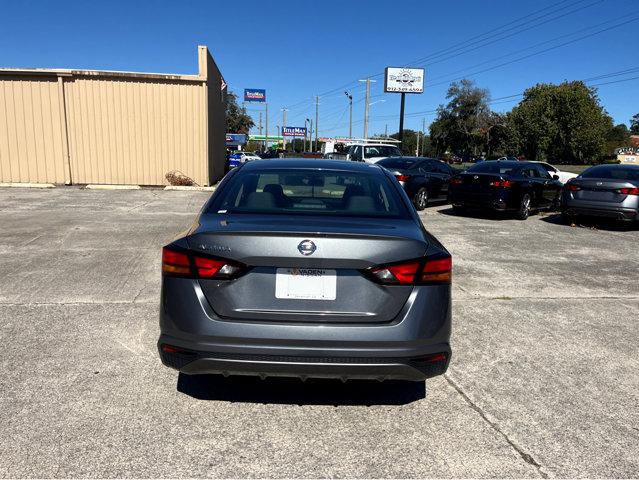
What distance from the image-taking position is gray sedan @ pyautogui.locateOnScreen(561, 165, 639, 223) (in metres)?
10.6

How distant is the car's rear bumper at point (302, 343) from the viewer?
2.77 meters

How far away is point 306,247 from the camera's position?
109 inches

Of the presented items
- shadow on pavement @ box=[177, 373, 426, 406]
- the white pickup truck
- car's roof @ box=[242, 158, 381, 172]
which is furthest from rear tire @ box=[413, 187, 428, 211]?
shadow on pavement @ box=[177, 373, 426, 406]

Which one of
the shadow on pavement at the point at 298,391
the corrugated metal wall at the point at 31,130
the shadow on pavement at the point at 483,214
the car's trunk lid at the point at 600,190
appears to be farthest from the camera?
the corrugated metal wall at the point at 31,130

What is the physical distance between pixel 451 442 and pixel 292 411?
977 mm

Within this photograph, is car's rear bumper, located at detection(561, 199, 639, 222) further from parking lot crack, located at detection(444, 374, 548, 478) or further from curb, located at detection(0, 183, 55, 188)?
curb, located at detection(0, 183, 55, 188)

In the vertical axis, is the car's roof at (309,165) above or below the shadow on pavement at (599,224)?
above

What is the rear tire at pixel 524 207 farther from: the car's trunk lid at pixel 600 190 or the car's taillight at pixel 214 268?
the car's taillight at pixel 214 268

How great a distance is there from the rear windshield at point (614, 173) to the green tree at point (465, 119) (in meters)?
79.8

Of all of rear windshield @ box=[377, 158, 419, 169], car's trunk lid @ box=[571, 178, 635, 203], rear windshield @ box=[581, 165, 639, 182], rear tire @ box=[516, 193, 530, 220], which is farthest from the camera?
rear windshield @ box=[377, 158, 419, 169]

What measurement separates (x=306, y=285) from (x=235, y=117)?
77658mm

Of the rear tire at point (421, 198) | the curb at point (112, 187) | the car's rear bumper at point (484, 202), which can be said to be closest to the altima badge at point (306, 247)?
the car's rear bumper at point (484, 202)

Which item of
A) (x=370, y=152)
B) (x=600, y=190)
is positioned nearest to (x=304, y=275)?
(x=600, y=190)

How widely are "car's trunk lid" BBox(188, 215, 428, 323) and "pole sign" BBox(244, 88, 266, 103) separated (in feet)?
250
